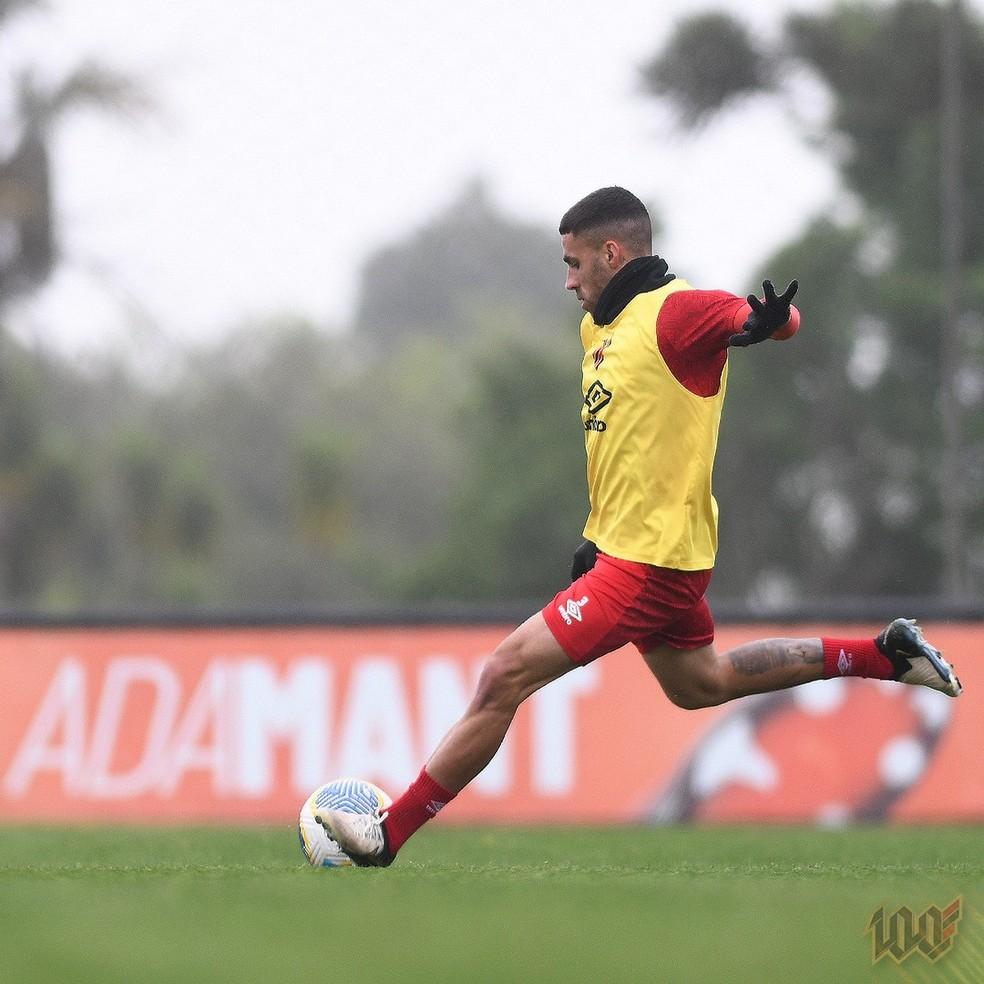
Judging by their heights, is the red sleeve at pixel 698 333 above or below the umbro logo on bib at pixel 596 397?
above

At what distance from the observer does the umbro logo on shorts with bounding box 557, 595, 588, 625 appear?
19.4 ft

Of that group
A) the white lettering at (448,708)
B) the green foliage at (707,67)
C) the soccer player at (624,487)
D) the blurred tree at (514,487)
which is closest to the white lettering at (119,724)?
the white lettering at (448,708)

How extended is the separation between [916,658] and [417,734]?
660 centimetres

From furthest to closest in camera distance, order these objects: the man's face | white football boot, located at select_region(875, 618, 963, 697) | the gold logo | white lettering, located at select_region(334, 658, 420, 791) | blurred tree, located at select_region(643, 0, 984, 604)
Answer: blurred tree, located at select_region(643, 0, 984, 604), white lettering, located at select_region(334, 658, 420, 791), white football boot, located at select_region(875, 618, 963, 697), the man's face, the gold logo

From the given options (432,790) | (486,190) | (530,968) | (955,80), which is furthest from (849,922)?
(486,190)

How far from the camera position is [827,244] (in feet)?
107

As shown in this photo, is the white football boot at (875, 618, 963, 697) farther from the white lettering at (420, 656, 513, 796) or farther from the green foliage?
the green foliage

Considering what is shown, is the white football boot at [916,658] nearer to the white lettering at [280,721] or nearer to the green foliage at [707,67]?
the white lettering at [280,721]

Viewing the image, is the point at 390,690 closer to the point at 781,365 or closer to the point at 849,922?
the point at 849,922

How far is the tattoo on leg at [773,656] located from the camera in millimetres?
6461

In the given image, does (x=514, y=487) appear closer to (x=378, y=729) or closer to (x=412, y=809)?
(x=378, y=729)

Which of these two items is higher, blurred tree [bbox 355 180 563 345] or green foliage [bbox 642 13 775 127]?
green foliage [bbox 642 13 775 127]

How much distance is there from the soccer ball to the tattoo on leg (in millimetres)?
1352

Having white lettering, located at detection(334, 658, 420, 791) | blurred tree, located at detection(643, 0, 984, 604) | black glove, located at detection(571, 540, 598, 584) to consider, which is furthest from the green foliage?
black glove, located at detection(571, 540, 598, 584)
